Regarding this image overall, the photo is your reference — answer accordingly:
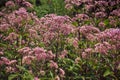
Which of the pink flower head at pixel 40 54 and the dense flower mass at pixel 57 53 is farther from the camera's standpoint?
the dense flower mass at pixel 57 53

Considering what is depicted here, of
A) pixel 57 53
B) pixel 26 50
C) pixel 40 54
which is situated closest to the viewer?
pixel 40 54

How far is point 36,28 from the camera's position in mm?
8180

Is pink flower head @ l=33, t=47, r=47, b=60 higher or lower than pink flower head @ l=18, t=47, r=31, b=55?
higher

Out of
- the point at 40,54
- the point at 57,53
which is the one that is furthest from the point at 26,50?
the point at 57,53

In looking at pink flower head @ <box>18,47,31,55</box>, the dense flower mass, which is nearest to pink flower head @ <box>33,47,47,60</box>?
the dense flower mass

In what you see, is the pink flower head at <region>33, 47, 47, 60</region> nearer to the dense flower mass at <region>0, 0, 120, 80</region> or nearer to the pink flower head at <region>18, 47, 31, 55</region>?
the dense flower mass at <region>0, 0, 120, 80</region>

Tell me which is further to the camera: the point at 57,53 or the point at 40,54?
the point at 57,53

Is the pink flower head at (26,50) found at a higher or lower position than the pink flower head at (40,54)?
lower

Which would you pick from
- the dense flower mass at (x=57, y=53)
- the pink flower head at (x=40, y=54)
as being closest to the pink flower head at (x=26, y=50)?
the dense flower mass at (x=57, y=53)

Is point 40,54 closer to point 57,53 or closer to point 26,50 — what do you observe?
point 26,50

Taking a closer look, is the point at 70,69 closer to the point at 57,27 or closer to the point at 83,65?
the point at 83,65

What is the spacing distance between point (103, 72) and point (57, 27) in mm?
1425

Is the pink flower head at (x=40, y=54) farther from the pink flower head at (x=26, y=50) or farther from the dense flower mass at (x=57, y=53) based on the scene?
the pink flower head at (x=26, y=50)

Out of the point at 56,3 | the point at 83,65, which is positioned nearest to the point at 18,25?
the point at 83,65
